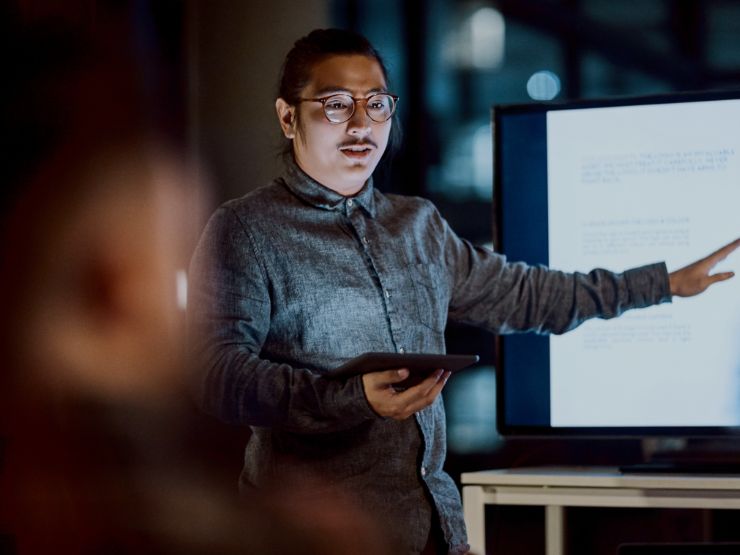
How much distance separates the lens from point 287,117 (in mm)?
1867

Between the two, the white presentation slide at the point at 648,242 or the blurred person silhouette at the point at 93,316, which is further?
the blurred person silhouette at the point at 93,316

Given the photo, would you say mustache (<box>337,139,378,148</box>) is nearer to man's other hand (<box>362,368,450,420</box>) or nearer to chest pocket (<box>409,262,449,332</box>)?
chest pocket (<box>409,262,449,332</box>)

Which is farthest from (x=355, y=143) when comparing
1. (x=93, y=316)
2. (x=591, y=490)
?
(x=93, y=316)

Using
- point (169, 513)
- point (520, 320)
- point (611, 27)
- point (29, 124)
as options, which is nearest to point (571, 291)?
point (520, 320)

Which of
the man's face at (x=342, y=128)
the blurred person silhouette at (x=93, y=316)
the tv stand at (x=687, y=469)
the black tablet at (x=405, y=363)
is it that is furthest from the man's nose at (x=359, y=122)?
the blurred person silhouette at (x=93, y=316)

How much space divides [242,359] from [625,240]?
899mm

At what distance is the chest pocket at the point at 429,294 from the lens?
1.86 metres

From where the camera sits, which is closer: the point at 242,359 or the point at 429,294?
the point at 242,359

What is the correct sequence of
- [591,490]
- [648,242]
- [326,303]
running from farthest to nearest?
[648,242] < [591,490] < [326,303]

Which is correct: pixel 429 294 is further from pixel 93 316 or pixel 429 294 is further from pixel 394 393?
pixel 93 316

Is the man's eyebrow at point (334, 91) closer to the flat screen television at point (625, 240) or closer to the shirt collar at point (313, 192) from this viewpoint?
the shirt collar at point (313, 192)

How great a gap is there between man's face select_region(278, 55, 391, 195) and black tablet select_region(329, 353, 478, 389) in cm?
38

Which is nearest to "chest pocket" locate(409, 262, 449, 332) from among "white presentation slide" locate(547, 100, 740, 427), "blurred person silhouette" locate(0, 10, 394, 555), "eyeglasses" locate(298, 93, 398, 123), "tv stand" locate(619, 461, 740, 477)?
"eyeglasses" locate(298, 93, 398, 123)

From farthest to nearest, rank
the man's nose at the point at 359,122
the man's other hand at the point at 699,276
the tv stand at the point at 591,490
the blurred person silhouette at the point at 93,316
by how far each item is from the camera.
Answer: the blurred person silhouette at the point at 93,316
the man's other hand at the point at 699,276
the tv stand at the point at 591,490
the man's nose at the point at 359,122
